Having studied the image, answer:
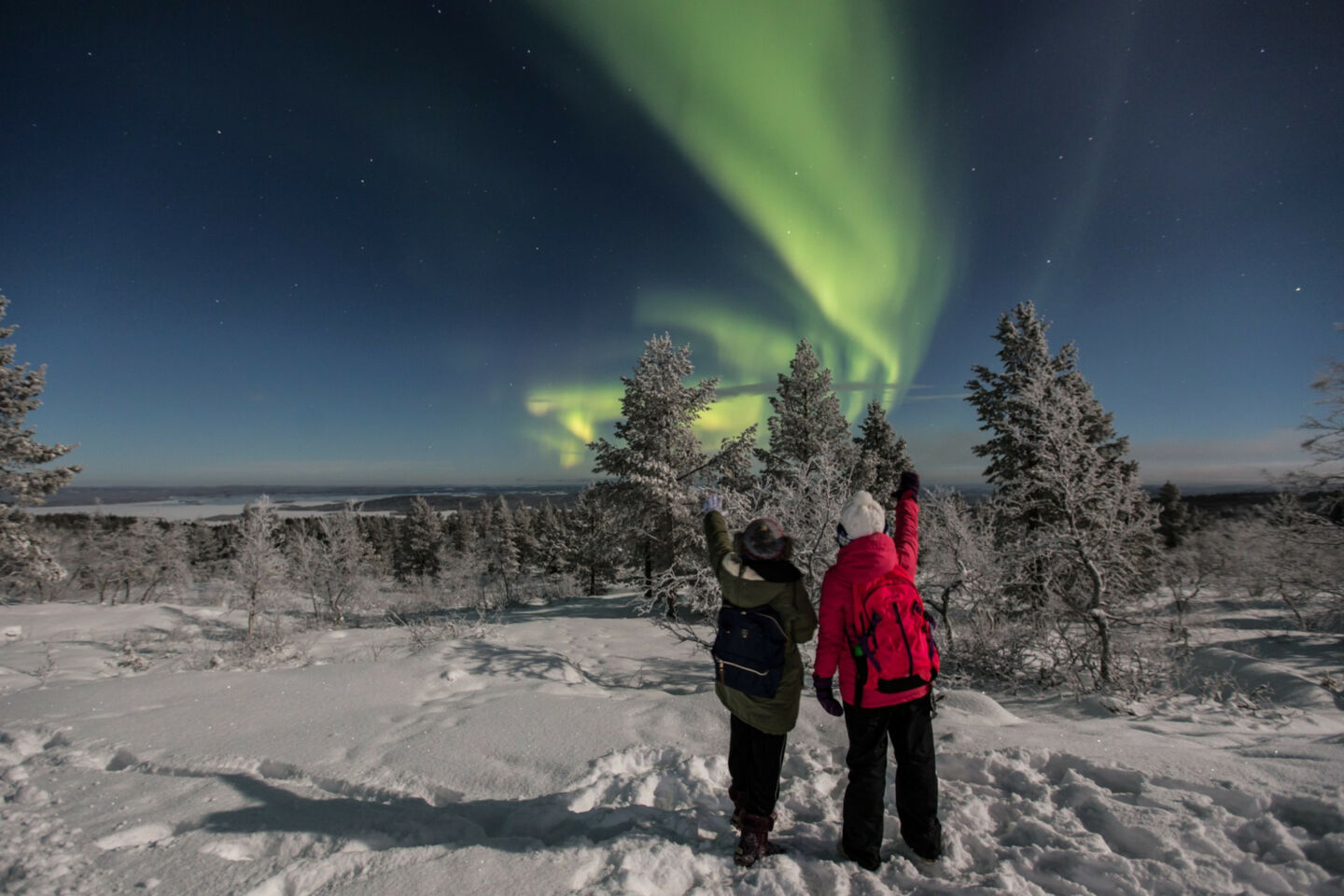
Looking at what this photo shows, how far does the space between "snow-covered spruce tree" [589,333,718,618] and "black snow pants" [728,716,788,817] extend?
14.7 metres

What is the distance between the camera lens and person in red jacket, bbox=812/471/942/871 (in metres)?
2.93

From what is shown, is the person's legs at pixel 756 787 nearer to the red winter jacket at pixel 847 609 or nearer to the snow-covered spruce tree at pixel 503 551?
the red winter jacket at pixel 847 609

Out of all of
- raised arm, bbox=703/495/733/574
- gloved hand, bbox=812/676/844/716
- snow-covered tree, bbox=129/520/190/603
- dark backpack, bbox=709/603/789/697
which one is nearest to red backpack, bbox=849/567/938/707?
gloved hand, bbox=812/676/844/716

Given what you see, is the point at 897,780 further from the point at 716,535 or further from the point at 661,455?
the point at 661,455

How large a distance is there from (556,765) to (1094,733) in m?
5.07

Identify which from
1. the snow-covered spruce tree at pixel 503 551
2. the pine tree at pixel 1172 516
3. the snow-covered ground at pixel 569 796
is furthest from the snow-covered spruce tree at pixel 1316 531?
the snow-covered spruce tree at pixel 503 551

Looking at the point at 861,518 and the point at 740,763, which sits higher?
the point at 861,518

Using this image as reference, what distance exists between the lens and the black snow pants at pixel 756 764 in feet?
9.94

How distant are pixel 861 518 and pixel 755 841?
2.07 metres

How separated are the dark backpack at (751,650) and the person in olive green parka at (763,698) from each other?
0.05 m

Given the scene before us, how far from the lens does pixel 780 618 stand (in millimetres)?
3238

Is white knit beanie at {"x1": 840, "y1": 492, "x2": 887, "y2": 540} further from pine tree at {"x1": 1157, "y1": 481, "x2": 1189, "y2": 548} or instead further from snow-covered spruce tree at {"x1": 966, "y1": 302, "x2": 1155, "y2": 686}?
pine tree at {"x1": 1157, "y1": 481, "x2": 1189, "y2": 548}

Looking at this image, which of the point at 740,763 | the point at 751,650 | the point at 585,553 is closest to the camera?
the point at 751,650

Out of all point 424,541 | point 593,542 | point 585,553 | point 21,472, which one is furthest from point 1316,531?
point 424,541
